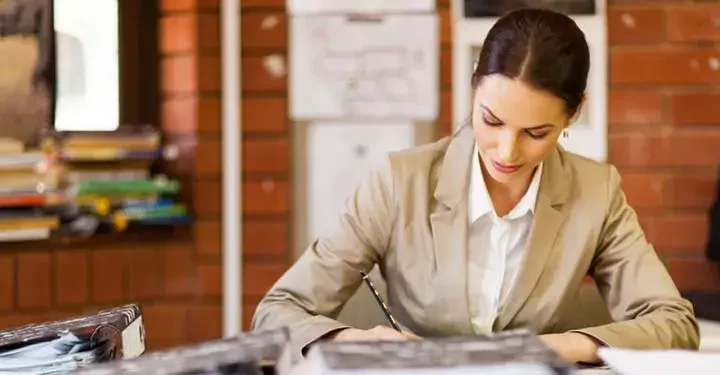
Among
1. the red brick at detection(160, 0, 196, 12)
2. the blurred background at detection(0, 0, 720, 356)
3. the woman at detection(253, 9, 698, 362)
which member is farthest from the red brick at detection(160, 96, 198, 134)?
the woman at detection(253, 9, 698, 362)

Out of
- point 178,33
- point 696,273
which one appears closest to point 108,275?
point 178,33

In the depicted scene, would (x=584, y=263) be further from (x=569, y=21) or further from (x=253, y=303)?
(x=253, y=303)

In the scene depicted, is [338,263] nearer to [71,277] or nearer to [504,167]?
[504,167]

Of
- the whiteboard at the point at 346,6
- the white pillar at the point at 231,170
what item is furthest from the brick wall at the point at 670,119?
the white pillar at the point at 231,170

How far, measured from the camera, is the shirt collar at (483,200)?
1.42 m

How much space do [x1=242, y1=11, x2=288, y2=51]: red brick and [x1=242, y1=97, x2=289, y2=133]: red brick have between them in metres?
0.13

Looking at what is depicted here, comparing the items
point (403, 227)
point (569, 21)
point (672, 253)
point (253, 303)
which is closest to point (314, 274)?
point (403, 227)

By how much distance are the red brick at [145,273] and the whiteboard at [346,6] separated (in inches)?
27.3

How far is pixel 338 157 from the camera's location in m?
2.29

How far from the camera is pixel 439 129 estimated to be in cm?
227

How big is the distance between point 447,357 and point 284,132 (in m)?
1.48

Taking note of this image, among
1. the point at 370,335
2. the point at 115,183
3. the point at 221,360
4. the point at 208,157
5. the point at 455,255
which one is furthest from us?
the point at 208,157

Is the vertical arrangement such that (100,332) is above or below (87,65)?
below

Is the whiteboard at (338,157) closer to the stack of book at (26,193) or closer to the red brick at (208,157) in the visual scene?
the red brick at (208,157)
